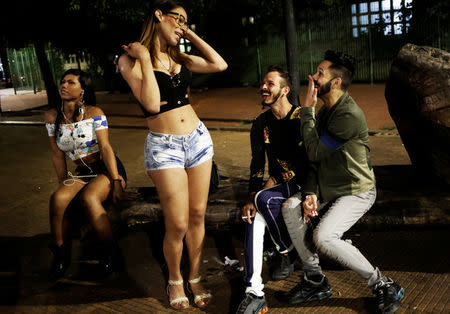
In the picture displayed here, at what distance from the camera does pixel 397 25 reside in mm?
15195

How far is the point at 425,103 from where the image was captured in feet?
11.9

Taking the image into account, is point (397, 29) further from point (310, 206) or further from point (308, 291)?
point (308, 291)

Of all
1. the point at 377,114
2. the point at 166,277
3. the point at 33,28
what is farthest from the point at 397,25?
the point at 166,277

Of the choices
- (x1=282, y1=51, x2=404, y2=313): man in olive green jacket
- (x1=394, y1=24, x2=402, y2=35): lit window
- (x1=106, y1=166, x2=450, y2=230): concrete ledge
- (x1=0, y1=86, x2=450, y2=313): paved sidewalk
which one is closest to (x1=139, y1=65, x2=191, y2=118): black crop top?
→ (x1=282, y1=51, x2=404, y2=313): man in olive green jacket

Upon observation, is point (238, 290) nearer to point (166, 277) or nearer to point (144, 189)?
point (166, 277)

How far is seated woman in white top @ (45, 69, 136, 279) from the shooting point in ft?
12.8

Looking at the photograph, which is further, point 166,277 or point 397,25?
point 397,25

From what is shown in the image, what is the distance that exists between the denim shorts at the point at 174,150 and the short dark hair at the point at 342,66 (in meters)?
0.99

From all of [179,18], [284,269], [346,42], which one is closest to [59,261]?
[284,269]

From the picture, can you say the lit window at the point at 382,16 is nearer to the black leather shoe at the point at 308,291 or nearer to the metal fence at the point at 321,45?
the metal fence at the point at 321,45

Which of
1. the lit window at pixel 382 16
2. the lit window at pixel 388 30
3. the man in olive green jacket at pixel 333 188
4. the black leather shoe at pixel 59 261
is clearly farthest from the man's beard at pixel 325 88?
the lit window at pixel 388 30

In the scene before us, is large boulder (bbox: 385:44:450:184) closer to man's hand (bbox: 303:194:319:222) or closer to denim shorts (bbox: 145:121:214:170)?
man's hand (bbox: 303:194:319:222)

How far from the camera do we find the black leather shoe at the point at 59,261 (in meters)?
3.96

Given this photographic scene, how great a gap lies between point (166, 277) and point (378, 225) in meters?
1.71
